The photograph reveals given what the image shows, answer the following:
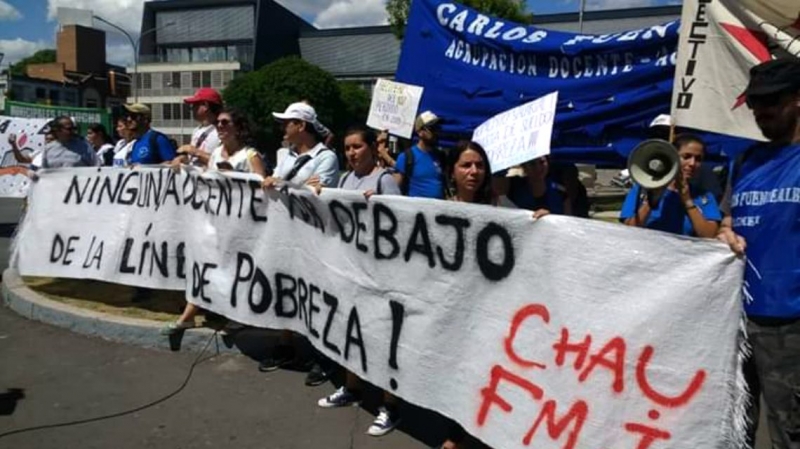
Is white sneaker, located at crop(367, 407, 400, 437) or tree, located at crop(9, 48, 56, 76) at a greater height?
tree, located at crop(9, 48, 56, 76)

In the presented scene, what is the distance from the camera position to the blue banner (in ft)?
15.5

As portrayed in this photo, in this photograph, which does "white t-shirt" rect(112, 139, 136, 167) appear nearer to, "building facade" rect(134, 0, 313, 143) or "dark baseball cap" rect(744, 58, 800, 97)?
"dark baseball cap" rect(744, 58, 800, 97)

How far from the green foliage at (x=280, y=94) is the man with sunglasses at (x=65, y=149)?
4709 centimetres

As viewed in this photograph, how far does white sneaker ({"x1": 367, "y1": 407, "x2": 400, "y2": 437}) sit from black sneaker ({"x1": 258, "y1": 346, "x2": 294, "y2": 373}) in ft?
3.46

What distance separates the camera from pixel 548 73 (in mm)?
5234

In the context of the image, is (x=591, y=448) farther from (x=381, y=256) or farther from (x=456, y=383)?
(x=381, y=256)

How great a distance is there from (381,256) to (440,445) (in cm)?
102

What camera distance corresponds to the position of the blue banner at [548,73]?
4715mm

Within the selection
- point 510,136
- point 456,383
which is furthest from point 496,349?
point 510,136

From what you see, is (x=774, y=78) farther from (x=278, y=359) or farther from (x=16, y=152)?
(x=16, y=152)

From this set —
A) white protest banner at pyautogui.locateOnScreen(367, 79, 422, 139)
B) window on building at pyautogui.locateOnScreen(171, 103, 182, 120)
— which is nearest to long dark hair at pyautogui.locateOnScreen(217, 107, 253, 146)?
white protest banner at pyautogui.locateOnScreen(367, 79, 422, 139)

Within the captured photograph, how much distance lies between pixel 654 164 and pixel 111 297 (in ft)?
16.6

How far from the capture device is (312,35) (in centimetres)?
8981

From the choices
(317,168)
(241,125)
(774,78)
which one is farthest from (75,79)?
(774,78)
